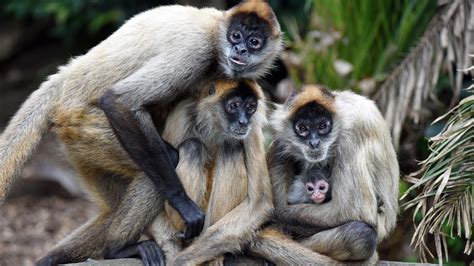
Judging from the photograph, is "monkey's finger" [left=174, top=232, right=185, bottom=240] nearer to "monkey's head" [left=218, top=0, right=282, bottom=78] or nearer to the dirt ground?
"monkey's head" [left=218, top=0, right=282, bottom=78]

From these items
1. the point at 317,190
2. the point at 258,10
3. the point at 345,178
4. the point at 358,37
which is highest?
the point at 258,10

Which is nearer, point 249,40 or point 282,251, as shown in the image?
point 282,251

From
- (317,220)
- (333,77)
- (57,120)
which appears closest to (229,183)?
(317,220)

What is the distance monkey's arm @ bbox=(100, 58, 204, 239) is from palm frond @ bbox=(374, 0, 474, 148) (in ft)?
10.4

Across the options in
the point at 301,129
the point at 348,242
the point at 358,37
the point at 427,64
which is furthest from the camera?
the point at 358,37

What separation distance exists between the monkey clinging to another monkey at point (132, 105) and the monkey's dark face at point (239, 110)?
0.51 feet

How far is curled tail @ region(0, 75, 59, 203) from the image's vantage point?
648 centimetres

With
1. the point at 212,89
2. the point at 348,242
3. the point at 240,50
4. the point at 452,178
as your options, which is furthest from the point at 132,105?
the point at 452,178

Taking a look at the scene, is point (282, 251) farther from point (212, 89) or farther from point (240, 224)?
point (212, 89)

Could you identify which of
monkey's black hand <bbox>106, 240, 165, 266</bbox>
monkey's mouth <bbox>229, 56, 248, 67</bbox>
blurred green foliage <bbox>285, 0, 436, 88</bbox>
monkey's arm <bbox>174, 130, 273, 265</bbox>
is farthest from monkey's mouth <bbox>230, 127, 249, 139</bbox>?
blurred green foliage <bbox>285, 0, 436, 88</bbox>

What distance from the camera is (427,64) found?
9.12 metres

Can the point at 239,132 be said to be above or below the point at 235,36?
below

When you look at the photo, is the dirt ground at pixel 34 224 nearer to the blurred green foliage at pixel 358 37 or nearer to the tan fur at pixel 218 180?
the blurred green foliage at pixel 358 37

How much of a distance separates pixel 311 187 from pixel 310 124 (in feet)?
1.58
